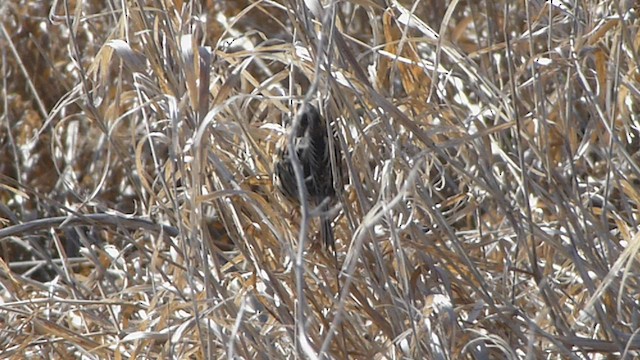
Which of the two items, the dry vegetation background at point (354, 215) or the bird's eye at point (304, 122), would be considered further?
the bird's eye at point (304, 122)

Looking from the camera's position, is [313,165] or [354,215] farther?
[313,165]

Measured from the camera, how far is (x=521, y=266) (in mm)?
2125

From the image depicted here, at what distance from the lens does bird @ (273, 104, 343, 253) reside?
175 centimetres

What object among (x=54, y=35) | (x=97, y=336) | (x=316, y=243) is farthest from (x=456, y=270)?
(x=54, y=35)

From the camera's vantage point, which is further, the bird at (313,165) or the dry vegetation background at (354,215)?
the bird at (313,165)

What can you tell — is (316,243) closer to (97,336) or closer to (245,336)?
(245,336)

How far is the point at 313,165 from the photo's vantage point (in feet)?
6.28

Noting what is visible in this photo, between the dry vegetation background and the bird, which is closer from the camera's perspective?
the dry vegetation background

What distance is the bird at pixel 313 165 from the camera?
1.75m

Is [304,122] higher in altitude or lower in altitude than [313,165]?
higher

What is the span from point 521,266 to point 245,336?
681 millimetres

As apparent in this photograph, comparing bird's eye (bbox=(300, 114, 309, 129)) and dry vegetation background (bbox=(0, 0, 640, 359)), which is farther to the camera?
bird's eye (bbox=(300, 114, 309, 129))

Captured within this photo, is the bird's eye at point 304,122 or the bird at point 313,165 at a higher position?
the bird's eye at point 304,122

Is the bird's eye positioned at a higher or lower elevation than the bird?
higher
